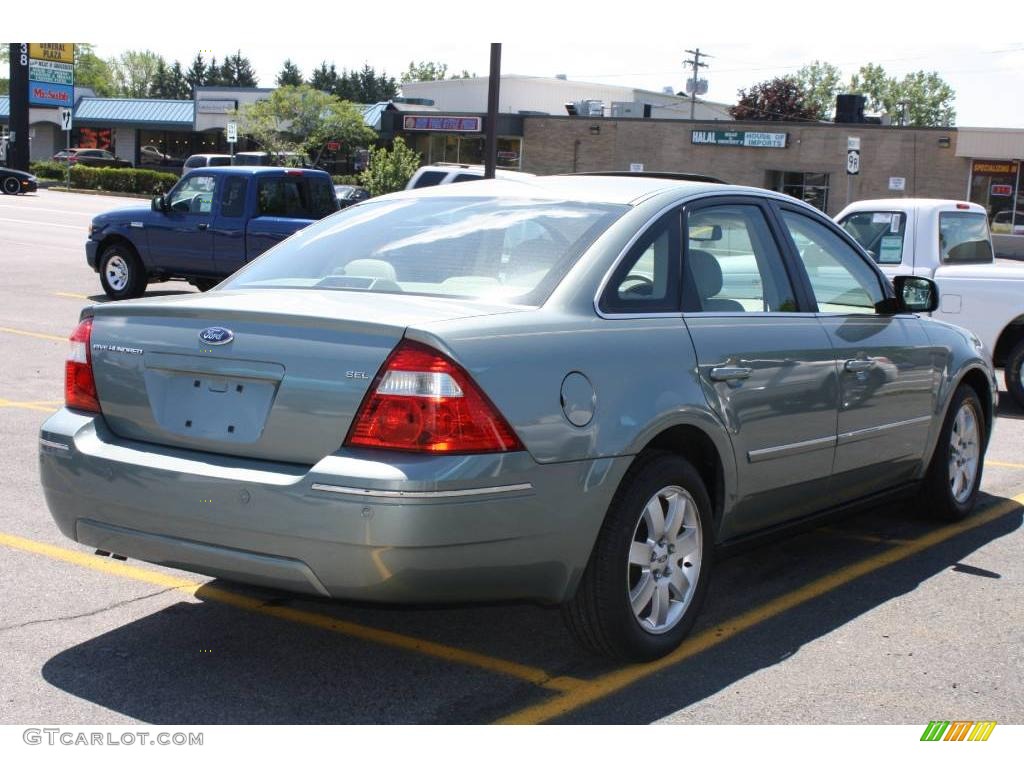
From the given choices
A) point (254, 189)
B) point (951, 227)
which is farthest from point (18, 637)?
point (254, 189)

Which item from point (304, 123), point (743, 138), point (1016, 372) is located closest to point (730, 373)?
point (1016, 372)

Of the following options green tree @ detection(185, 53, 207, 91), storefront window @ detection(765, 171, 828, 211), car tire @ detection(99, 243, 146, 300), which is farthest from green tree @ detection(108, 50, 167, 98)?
car tire @ detection(99, 243, 146, 300)

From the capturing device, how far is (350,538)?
3793 millimetres

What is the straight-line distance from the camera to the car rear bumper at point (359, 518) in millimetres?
3785

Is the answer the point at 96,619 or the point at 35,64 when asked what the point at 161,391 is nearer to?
the point at 96,619

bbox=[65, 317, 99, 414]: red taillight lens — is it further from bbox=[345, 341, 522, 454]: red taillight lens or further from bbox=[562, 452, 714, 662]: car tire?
bbox=[562, 452, 714, 662]: car tire

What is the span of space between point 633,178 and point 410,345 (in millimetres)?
1975

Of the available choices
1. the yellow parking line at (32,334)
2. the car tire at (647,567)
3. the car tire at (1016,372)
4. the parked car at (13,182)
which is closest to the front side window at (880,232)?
the car tire at (1016,372)

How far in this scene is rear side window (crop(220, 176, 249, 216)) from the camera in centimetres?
1669

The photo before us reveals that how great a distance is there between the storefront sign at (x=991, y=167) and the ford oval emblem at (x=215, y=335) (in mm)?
41244

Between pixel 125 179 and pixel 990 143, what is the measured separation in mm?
34617

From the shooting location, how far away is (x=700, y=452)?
4883 millimetres

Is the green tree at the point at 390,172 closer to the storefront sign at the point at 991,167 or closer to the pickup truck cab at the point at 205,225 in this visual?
the pickup truck cab at the point at 205,225

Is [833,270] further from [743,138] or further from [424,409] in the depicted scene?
[743,138]
